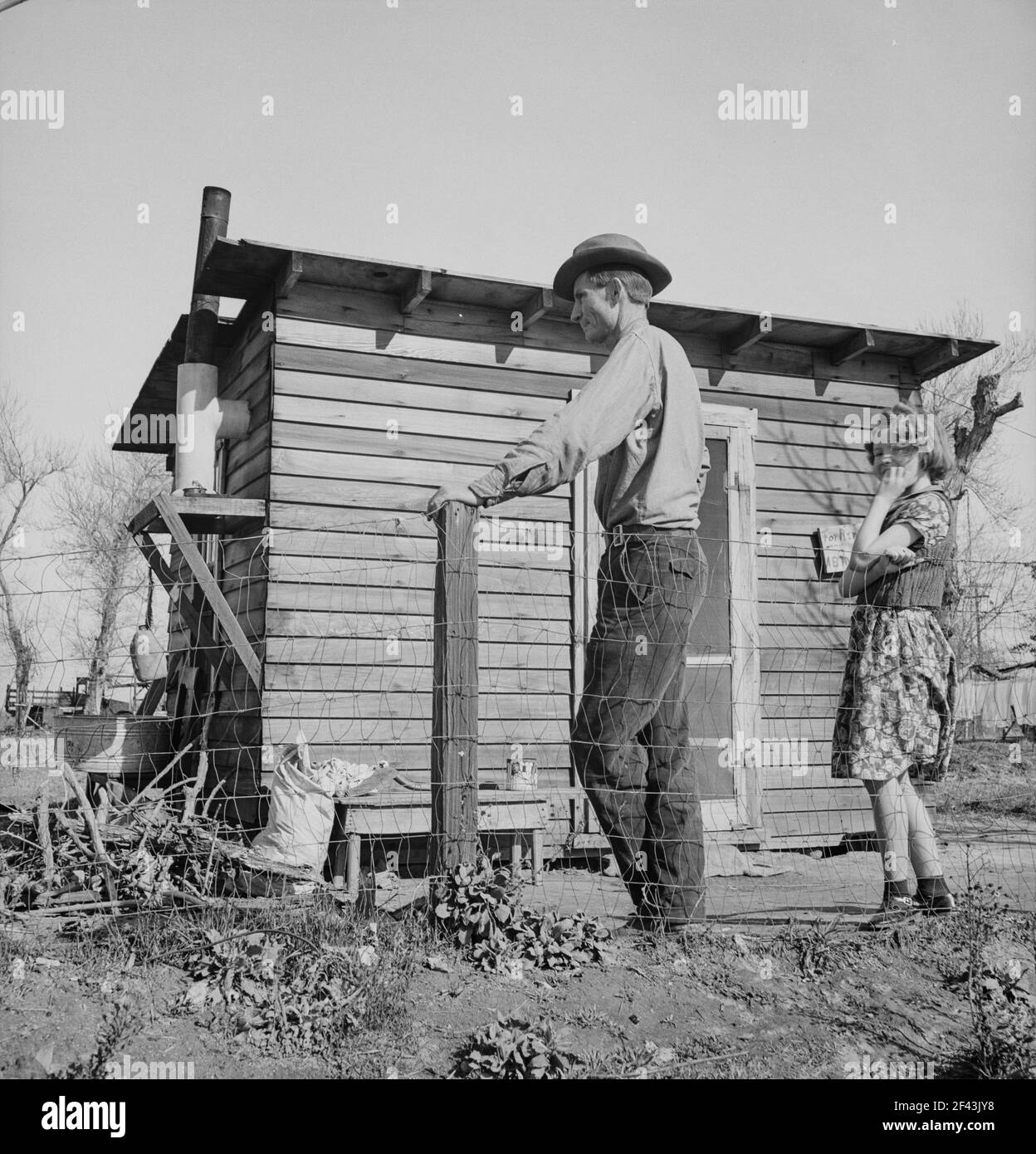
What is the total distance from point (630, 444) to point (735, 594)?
3566 mm

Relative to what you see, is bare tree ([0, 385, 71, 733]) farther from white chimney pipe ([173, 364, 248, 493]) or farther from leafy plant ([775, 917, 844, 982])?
leafy plant ([775, 917, 844, 982])

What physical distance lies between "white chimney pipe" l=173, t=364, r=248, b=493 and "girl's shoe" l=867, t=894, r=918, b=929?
4.55m

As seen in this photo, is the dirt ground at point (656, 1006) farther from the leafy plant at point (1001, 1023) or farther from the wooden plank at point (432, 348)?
the wooden plank at point (432, 348)

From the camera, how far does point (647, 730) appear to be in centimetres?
350

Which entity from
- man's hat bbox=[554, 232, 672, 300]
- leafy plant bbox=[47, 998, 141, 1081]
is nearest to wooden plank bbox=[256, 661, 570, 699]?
man's hat bbox=[554, 232, 672, 300]

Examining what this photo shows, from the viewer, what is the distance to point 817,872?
586 centimetres

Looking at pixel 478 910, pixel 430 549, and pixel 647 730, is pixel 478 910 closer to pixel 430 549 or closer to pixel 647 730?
pixel 647 730

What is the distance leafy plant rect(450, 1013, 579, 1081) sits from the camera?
2562 millimetres

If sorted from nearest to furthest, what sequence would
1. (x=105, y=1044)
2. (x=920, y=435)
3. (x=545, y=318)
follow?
(x=105, y=1044), (x=920, y=435), (x=545, y=318)

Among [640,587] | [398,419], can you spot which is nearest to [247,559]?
[398,419]
